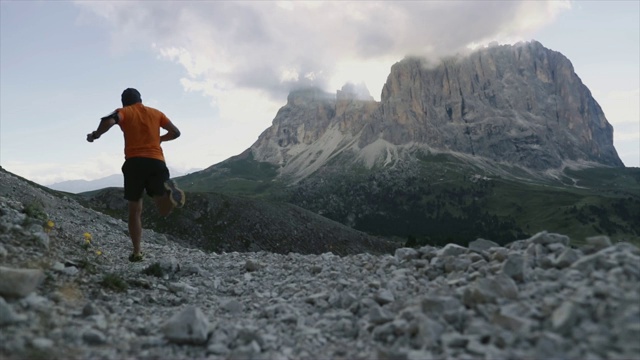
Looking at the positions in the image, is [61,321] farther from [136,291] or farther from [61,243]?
[61,243]

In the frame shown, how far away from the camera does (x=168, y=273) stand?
37.6 feet

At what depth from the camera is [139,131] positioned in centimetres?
1121

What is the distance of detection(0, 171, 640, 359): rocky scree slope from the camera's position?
4.89 metres

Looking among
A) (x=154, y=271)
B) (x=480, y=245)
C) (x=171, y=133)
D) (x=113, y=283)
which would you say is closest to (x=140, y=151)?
(x=171, y=133)

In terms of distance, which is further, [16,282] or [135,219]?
[135,219]

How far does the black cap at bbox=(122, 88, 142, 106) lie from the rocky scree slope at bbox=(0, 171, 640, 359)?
3.73 meters

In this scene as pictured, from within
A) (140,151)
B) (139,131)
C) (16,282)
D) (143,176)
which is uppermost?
(139,131)

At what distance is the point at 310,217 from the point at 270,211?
329 inches

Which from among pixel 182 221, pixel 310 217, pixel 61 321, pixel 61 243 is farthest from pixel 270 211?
pixel 61 321

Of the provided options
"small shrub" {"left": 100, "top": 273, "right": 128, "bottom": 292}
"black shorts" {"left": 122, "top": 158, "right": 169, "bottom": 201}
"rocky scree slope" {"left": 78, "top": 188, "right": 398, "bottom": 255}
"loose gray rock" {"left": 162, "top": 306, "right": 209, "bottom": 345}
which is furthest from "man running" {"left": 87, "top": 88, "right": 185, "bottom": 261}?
"rocky scree slope" {"left": 78, "top": 188, "right": 398, "bottom": 255}

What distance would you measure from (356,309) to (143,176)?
6915 millimetres

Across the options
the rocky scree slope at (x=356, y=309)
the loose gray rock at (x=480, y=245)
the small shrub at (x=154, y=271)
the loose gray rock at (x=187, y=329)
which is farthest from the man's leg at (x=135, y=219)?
the loose gray rock at (x=480, y=245)

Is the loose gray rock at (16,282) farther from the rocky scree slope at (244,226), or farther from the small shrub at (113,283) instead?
the rocky scree slope at (244,226)

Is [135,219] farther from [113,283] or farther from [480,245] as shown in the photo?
[480,245]
